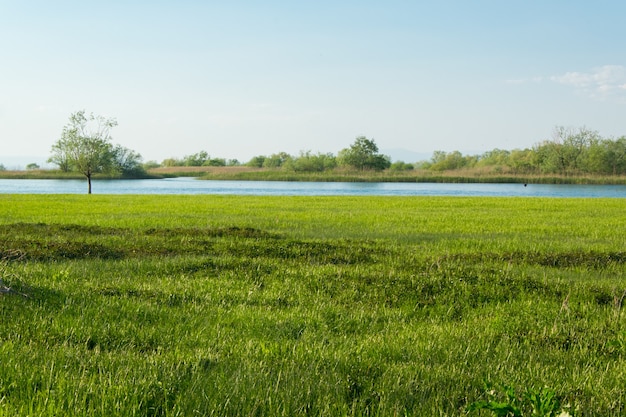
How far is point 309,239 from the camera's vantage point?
16.2 m

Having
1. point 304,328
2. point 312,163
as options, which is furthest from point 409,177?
point 304,328

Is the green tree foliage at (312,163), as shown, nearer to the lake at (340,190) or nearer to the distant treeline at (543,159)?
the distant treeline at (543,159)

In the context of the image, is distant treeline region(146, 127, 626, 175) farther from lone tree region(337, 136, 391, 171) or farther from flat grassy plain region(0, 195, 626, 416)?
flat grassy plain region(0, 195, 626, 416)

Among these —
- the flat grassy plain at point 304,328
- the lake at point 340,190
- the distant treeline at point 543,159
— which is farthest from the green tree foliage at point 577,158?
the flat grassy plain at point 304,328

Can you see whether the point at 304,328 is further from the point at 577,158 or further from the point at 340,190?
the point at 577,158

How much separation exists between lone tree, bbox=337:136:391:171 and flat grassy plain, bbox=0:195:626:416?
392 feet

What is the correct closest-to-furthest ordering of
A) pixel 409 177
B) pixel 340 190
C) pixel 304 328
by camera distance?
pixel 304 328 → pixel 340 190 → pixel 409 177

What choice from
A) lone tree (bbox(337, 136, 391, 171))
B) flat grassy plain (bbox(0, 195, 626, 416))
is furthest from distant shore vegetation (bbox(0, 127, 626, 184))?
flat grassy plain (bbox(0, 195, 626, 416))

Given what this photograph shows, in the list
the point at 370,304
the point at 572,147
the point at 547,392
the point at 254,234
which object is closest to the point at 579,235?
the point at 254,234

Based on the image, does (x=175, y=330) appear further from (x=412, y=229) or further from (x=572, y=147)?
(x=572, y=147)

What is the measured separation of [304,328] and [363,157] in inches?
5060

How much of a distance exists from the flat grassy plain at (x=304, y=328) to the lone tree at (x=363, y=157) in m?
120

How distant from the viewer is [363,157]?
440ft

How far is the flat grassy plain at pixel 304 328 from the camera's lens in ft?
15.1
